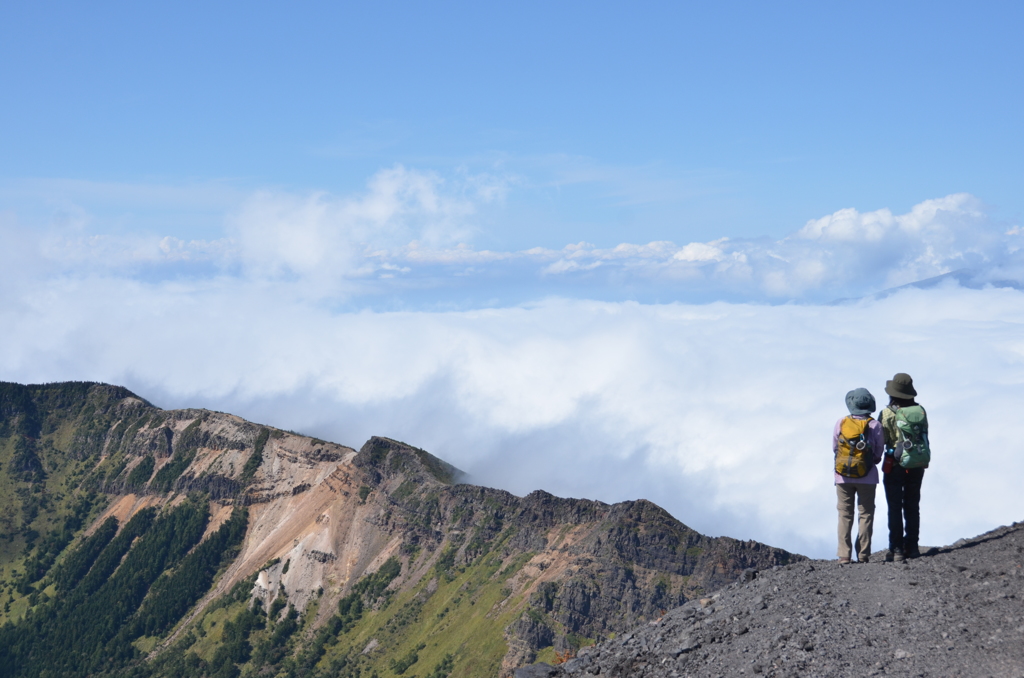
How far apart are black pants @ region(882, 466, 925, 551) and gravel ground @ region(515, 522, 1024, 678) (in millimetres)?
A: 752

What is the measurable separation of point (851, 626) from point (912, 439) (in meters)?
6.48

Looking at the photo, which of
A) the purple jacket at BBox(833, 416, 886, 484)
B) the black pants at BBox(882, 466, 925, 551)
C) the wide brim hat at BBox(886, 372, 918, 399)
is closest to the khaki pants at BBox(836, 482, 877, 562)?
the purple jacket at BBox(833, 416, 886, 484)

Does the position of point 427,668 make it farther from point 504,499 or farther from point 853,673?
point 853,673

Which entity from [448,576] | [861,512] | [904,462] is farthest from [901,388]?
[448,576]

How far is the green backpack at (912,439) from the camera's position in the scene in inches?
982

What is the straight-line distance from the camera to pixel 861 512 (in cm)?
2606

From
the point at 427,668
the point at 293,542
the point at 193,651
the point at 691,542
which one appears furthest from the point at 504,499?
the point at 193,651

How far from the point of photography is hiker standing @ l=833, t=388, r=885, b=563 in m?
25.0

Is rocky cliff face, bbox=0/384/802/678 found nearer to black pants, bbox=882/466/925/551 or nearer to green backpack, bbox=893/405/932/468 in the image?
black pants, bbox=882/466/925/551

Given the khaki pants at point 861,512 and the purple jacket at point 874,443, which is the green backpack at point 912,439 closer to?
the purple jacket at point 874,443

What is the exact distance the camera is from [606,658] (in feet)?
79.6

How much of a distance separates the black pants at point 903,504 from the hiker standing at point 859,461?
51 centimetres

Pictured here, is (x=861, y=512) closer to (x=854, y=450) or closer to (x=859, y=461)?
(x=859, y=461)

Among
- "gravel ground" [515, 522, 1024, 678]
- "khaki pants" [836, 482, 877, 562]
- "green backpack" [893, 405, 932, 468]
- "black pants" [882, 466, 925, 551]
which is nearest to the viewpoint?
"gravel ground" [515, 522, 1024, 678]
